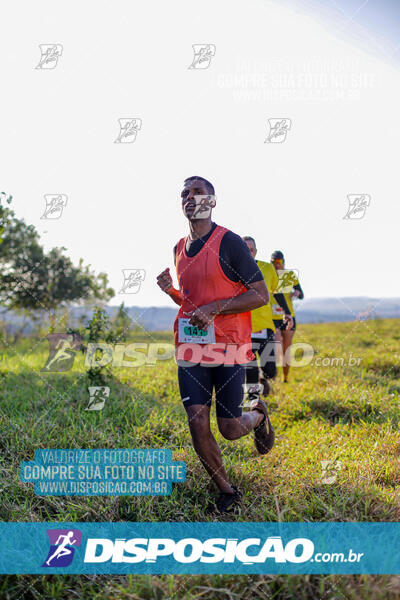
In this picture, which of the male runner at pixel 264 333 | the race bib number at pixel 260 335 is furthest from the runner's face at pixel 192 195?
the race bib number at pixel 260 335

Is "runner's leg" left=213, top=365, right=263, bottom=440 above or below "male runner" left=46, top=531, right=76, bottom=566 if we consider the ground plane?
above

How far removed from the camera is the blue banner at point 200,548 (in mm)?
2355

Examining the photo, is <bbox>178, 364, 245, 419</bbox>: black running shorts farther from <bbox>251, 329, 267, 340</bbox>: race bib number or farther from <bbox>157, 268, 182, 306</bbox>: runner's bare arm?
<bbox>251, 329, 267, 340</bbox>: race bib number

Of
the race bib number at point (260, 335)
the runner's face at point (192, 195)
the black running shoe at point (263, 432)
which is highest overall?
the runner's face at point (192, 195)

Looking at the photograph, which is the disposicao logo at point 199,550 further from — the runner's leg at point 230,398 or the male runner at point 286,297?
the male runner at point 286,297

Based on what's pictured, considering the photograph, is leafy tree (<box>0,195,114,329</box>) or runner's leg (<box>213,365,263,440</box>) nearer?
runner's leg (<box>213,365,263,440</box>)

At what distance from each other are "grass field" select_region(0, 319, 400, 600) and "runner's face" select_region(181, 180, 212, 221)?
212 centimetres

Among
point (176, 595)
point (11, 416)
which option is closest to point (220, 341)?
point (176, 595)

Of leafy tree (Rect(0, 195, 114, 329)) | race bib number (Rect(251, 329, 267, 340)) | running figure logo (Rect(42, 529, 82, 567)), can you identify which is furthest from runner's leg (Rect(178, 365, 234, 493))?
leafy tree (Rect(0, 195, 114, 329))

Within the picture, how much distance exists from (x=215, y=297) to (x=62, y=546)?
76.0 inches

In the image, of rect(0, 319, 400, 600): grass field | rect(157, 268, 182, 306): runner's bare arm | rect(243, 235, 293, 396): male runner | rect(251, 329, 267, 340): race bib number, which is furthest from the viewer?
rect(251, 329, 267, 340): race bib number

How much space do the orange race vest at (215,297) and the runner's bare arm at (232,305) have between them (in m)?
0.06

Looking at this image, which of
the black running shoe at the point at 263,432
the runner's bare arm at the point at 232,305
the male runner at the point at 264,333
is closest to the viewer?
the runner's bare arm at the point at 232,305

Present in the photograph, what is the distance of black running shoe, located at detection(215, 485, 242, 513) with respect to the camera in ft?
9.77
